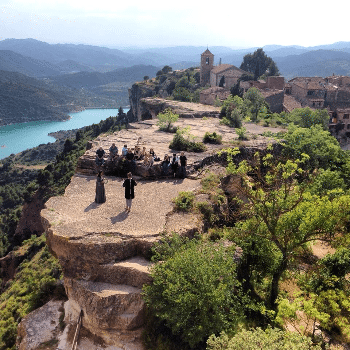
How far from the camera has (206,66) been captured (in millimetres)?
74562

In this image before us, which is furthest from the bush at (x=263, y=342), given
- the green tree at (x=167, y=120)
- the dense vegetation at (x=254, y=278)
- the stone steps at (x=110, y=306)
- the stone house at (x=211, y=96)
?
the stone house at (x=211, y=96)

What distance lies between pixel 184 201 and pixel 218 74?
59.3m

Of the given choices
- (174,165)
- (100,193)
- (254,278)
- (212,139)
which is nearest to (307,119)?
(212,139)

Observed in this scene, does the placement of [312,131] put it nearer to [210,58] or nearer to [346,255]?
[346,255]

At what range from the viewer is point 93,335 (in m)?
10.9

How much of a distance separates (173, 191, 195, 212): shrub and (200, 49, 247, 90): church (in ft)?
182

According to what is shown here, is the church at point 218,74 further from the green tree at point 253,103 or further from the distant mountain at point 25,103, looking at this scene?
the distant mountain at point 25,103

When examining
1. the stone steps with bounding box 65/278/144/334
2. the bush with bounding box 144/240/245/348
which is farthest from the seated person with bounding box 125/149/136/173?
the bush with bounding box 144/240/245/348

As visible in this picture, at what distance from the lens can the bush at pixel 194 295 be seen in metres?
9.34

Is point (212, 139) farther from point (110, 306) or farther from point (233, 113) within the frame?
point (110, 306)

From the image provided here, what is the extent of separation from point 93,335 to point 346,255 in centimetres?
929

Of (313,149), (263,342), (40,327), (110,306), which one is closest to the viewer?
(263,342)

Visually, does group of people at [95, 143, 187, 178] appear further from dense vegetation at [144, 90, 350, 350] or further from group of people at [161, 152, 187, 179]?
dense vegetation at [144, 90, 350, 350]

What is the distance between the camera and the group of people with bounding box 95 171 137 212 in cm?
1247
